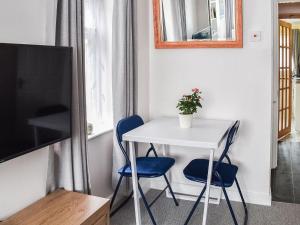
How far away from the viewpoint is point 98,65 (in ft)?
9.30

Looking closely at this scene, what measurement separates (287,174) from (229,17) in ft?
6.75

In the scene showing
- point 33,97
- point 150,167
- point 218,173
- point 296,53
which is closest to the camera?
point 33,97

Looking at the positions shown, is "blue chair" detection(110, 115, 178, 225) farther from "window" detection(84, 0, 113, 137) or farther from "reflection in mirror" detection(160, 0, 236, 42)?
"reflection in mirror" detection(160, 0, 236, 42)

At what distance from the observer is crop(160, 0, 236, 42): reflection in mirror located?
304 centimetres

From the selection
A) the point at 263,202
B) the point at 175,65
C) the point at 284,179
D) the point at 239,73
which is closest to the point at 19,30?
the point at 175,65

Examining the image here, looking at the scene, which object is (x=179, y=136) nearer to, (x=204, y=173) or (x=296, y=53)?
(x=204, y=173)

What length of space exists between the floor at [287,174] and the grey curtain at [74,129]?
2037mm

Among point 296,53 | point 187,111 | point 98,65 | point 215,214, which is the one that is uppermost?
point 296,53

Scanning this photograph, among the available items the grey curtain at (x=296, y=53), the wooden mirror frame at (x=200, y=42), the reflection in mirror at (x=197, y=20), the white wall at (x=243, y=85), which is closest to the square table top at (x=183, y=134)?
the white wall at (x=243, y=85)

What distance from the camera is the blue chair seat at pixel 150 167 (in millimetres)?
2580

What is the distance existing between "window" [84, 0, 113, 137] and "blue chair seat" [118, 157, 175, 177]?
1.30 feet

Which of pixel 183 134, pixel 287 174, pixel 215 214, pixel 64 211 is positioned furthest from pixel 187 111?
pixel 287 174

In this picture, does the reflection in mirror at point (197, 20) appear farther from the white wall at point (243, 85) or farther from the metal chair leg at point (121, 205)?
the metal chair leg at point (121, 205)

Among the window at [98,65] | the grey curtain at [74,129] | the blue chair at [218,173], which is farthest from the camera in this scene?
the window at [98,65]
